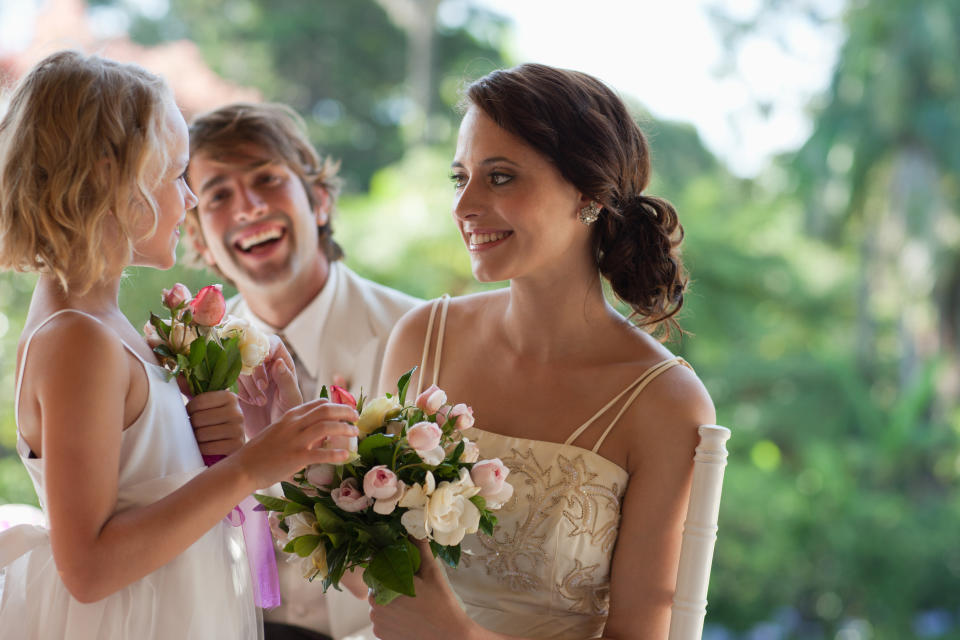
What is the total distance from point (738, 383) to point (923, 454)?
63.9 inches

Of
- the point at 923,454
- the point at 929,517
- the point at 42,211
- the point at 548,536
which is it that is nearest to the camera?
the point at 42,211

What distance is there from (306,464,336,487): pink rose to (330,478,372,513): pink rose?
3 cm

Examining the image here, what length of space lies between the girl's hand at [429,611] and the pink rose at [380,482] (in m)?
0.25

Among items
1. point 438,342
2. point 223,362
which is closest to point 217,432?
point 223,362

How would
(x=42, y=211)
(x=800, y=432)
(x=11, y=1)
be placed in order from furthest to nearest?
(x=800, y=432), (x=11, y=1), (x=42, y=211)

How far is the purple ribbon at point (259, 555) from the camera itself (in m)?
2.05

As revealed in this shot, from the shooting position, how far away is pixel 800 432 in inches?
331

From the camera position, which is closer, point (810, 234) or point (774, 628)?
point (774, 628)

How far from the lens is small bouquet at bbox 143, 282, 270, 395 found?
1884 mm

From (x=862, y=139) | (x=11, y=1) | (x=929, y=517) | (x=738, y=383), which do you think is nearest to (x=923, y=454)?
(x=929, y=517)

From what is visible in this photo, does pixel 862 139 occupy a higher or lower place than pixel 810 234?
higher

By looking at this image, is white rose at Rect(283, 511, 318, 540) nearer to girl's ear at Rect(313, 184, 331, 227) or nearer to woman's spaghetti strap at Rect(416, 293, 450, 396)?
woman's spaghetti strap at Rect(416, 293, 450, 396)

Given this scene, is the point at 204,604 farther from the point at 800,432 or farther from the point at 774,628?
the point at 800,432

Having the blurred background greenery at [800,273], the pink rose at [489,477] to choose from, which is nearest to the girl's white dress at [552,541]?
the pink rose at [489,477]
